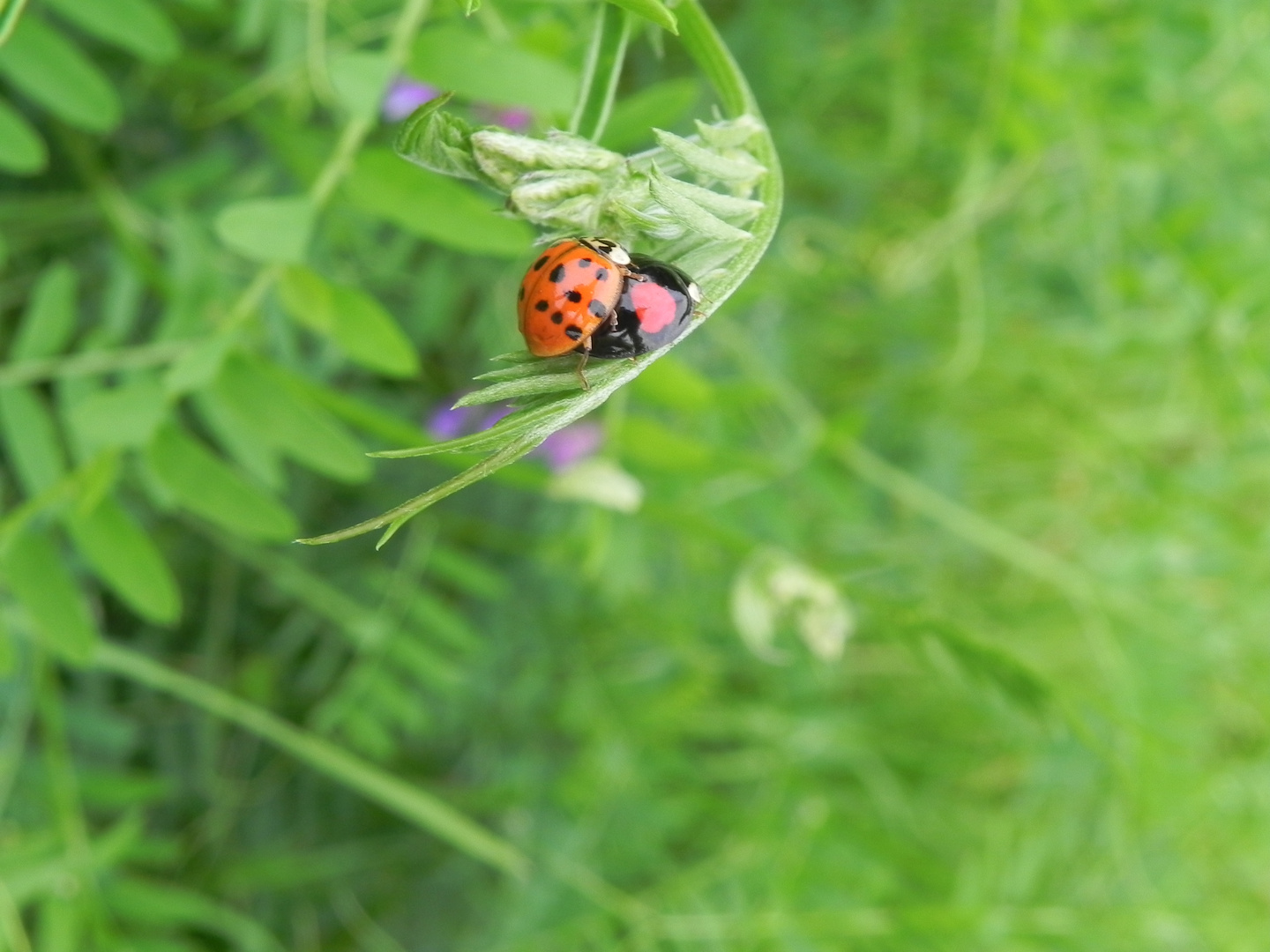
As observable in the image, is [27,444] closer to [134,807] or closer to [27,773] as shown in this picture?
[27,773]

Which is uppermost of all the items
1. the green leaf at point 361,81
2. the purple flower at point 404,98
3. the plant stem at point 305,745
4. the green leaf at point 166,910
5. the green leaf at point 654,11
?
the green leaf at point 654,11

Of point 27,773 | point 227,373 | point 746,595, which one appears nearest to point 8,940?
point 27,773

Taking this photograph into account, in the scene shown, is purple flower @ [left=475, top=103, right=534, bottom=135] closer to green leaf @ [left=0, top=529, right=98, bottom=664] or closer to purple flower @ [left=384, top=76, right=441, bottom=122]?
purple flower @ [left=384, top=76, right=441, bottom=122]

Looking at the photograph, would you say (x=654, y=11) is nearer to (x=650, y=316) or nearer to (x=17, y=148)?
(x=650, y=316)

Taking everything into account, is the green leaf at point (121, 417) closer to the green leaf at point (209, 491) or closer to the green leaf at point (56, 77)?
the green leaf at point (209, 491)

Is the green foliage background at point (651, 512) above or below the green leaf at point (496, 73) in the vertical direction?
below

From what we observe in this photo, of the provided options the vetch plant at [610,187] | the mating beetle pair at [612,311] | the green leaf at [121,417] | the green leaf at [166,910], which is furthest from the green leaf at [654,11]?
the green leaf at [166,910]
